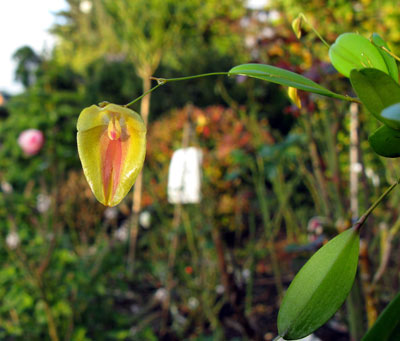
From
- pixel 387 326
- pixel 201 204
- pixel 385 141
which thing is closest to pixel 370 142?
pixel 385 141

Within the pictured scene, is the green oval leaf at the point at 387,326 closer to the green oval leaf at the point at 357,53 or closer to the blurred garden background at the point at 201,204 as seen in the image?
the green oval leaf at the point at 357,53

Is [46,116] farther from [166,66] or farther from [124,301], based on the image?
[166,66]

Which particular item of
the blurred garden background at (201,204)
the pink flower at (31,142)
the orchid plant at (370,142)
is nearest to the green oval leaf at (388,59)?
the orchid plant at (370,142)

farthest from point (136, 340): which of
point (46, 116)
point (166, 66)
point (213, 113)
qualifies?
point (166, 66)

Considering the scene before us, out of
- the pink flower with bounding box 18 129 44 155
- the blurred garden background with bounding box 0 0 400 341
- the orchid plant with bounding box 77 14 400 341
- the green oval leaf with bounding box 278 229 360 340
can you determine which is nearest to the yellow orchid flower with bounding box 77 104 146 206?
the orchid plant with bounding box 77 14 400 341

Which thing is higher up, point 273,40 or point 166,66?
point 166,66

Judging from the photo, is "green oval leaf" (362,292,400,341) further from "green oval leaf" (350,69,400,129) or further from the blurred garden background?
the blurred garden background

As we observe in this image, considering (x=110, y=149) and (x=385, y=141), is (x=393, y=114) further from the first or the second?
(x=110, y=149)
